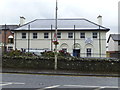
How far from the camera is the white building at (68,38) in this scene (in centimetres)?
3272

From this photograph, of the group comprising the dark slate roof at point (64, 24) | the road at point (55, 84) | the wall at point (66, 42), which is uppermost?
the dark slate roof at point (64, 24)

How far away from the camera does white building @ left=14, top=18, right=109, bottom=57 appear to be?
3272 cm

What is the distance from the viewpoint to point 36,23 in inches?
1489

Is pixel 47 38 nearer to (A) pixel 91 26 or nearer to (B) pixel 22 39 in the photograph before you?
(B) pixel 22 39

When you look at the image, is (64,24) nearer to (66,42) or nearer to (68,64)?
(66,42)

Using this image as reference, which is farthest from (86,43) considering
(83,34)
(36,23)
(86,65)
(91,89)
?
(91,89)

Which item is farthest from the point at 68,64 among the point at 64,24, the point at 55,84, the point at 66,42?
the point at 64,24

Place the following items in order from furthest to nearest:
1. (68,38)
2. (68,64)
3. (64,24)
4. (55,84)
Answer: (64,24) < (68,38) < (68,64) < (55,84)

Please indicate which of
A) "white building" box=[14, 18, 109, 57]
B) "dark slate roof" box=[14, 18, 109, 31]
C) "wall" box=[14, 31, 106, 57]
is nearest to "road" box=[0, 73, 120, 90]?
"white building" box=[14, 18, 109, 57]

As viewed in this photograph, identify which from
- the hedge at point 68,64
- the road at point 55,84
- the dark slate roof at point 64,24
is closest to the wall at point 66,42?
the dark slate roof at point 64,24

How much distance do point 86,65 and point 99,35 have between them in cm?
1719

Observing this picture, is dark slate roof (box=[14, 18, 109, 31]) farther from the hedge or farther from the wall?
the hedge

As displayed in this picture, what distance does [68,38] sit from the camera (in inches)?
1313

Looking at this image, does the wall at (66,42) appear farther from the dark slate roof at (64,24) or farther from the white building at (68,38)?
the dark slate roof at (64,24)
